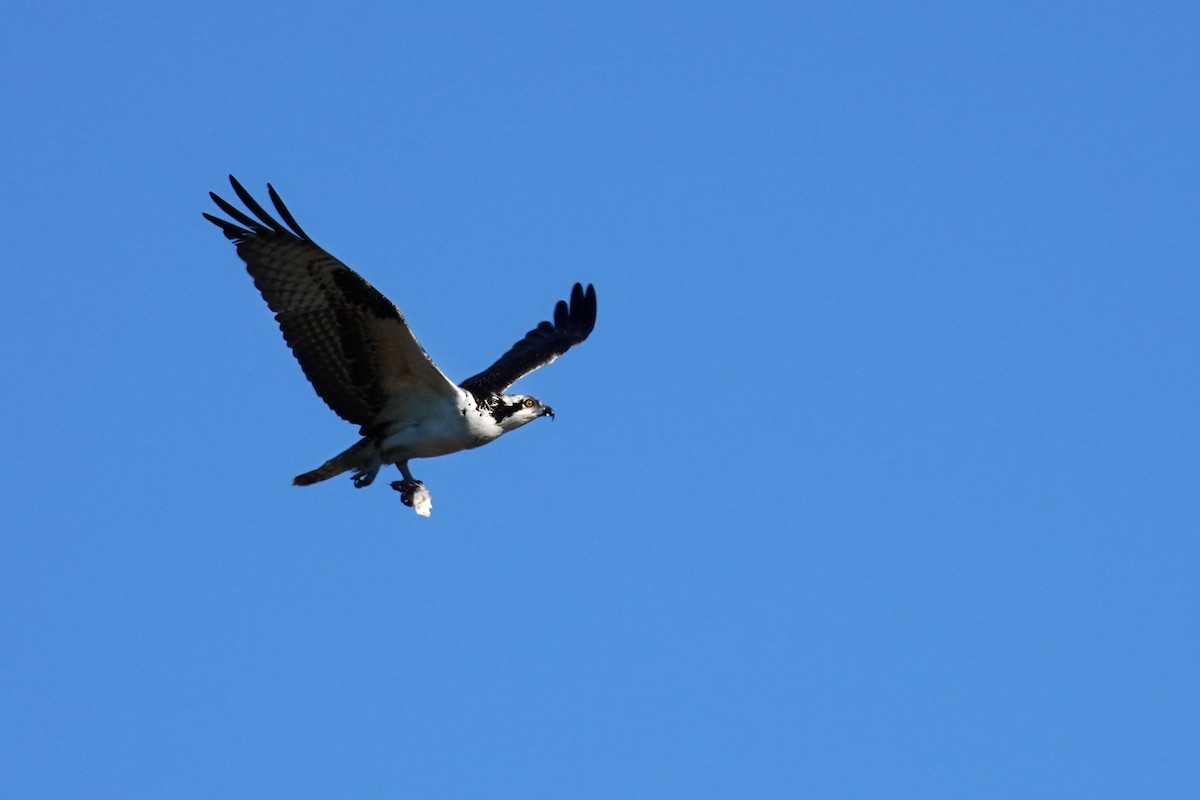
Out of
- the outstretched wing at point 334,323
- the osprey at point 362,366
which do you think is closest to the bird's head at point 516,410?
the osprey at point 362,366

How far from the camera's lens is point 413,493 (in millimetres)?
16359

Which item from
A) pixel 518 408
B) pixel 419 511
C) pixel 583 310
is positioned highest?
pixel 583 310

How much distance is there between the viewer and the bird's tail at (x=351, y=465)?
16250 millimetres

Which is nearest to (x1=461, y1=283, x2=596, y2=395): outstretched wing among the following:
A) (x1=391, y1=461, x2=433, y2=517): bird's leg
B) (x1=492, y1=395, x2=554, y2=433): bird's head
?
(x1=492, y1=395, x2=554, y2=433): bird's head

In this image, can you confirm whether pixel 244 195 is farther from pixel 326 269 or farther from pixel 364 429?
pixel 364 429

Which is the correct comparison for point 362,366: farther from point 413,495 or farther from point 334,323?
point 413,495

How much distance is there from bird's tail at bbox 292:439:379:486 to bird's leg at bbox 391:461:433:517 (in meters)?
0.24

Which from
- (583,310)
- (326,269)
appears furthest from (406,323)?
(583,310)

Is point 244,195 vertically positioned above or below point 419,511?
above

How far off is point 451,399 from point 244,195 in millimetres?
2581

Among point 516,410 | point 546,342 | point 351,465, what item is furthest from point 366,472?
point 546,342

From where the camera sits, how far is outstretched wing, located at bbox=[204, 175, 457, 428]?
1498 centimetres

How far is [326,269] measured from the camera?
1502 centimetres

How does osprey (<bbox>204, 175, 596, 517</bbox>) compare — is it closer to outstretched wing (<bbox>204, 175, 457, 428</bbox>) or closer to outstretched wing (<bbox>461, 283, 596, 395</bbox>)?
outstretched wing (<bbox>204, 175, 457, 428</bbox>)
